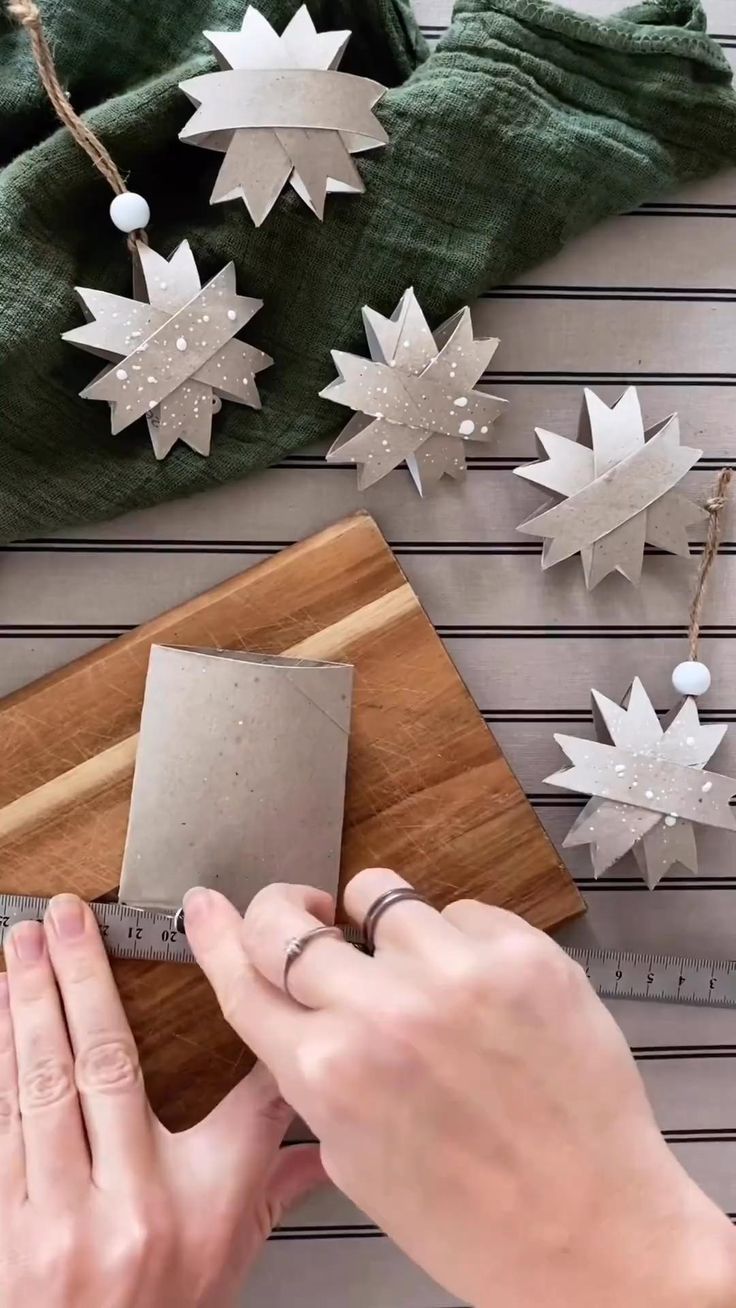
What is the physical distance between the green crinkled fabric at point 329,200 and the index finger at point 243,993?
0.47 metres

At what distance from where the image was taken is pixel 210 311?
2.98 feet

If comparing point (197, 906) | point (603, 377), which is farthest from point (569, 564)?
A: point (197, 906)

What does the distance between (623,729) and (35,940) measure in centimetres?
66

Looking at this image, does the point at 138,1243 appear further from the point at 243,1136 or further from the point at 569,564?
the point at 569,564

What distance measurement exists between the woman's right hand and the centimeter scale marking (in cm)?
39

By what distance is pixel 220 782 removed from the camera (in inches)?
35.6

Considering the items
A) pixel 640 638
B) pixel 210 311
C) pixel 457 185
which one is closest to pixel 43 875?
pixel 210 311

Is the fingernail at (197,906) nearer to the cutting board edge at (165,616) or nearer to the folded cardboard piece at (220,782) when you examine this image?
the folded cardboard piece at (220,782)

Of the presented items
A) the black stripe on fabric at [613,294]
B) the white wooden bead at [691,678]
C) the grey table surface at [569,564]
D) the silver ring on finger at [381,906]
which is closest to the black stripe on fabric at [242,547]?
the grey table surface at [569,564]

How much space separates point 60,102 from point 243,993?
0.82m

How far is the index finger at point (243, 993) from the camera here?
568mm

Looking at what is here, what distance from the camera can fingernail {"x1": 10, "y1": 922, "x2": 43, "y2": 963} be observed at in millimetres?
894

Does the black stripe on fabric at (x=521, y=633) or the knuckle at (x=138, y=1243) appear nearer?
the knuckle at (x=138, y=1243)

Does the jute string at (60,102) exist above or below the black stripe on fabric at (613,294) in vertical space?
above
